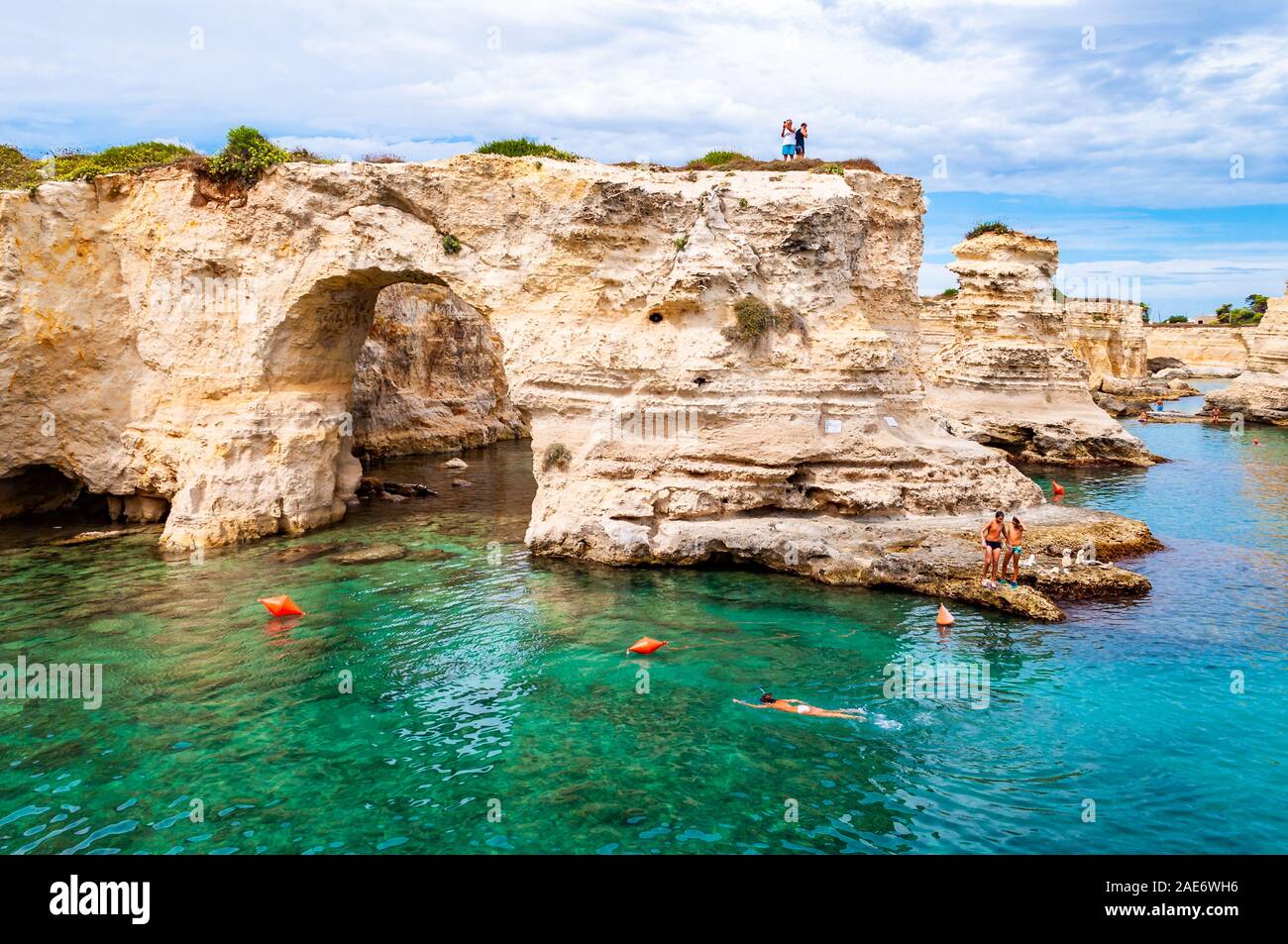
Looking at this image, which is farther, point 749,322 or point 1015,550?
point 749,322

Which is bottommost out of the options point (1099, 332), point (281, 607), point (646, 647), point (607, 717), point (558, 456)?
point (607, 717)

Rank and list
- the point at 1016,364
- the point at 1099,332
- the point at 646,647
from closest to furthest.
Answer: the point at 646,647 < the point at 1016,364 < the point at 1099,332

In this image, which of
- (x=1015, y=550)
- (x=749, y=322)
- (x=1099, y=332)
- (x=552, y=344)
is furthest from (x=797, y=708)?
(x=1099, y=332)

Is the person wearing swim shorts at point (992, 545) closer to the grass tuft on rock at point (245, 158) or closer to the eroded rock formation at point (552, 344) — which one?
the eroded rock formation at point (552, 344)

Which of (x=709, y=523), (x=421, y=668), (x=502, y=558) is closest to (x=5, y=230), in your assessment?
(x=502, y=558)

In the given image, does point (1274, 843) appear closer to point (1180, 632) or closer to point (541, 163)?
point (1180, 632)

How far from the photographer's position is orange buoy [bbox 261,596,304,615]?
1526 centimetres

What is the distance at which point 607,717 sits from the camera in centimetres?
1155

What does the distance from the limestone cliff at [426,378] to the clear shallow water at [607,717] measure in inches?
642

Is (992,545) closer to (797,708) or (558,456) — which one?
(797,708)

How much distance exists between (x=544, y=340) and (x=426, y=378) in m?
19.7

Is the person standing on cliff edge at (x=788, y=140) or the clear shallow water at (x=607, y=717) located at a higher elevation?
the person standing on cliff edge at (x=788, y=140)

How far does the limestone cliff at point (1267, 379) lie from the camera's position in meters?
46.4

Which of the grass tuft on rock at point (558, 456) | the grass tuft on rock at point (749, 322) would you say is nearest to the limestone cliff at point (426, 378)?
the grass tuft on rock at point (558, 456)
